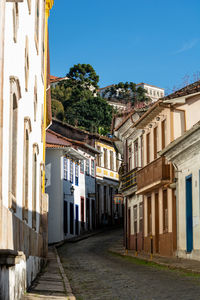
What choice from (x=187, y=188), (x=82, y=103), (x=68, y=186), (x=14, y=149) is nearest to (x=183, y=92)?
(x=187, y=188)

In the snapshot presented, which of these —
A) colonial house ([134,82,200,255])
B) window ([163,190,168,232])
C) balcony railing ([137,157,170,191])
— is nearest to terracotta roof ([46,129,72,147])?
colonial house ([134,82,200,255])

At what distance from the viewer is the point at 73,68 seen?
84750mm

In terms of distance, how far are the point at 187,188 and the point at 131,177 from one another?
11730 millimetres

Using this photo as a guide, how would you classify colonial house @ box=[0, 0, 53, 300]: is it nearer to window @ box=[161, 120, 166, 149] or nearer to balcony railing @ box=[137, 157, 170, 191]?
balcony railing @ box=[137, 157, 170, 191]

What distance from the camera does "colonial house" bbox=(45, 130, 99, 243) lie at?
139ft

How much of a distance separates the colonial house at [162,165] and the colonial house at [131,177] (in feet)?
5.49

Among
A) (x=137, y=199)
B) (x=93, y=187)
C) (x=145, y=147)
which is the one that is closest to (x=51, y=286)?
(x=145, y=147)

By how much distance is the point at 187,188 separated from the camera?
2308 cm

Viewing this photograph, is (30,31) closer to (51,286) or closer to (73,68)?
(51,286)

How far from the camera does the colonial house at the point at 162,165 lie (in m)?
25.4

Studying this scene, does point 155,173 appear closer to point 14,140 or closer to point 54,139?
A: point 14,140

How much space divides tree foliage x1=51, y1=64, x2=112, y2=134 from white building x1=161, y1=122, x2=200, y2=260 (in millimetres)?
42360

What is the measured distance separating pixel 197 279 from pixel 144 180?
49.5ft

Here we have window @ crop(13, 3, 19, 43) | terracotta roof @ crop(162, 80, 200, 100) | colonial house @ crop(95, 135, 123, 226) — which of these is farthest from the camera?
colonial house @ crop(95, 135, 123, 226)
